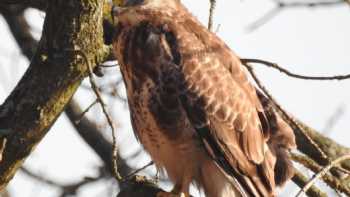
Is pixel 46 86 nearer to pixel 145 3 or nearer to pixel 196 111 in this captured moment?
pixel 196 111

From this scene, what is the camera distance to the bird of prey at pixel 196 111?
409 centimetres

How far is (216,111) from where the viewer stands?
422 cm

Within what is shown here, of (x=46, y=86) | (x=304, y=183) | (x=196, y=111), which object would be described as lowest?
(x=304, y=183)

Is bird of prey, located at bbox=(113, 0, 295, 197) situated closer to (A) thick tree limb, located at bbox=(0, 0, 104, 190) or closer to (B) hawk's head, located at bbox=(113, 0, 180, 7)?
(B) hawk's head, located at bbox=(113, 0, 180, 7)

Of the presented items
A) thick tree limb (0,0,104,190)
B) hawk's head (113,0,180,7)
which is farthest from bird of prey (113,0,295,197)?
thick tree limb (0,0,104,190)

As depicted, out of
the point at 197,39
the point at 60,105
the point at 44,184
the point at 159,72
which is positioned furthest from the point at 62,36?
the point at 44,184

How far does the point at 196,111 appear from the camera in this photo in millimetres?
4125

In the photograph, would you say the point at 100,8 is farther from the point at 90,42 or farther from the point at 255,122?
the point at 255,122

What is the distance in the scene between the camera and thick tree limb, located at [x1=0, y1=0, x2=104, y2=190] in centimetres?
362

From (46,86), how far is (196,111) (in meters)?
0.83

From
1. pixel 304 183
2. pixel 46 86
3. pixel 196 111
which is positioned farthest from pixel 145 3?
pixel 304 183

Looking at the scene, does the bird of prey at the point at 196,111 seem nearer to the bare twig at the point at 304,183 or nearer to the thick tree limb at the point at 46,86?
the bare twig at the point at 304,183

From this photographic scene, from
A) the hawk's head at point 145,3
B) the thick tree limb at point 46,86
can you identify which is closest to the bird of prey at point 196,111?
the hawk's head at point 145,3

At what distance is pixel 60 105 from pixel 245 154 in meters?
1.02
